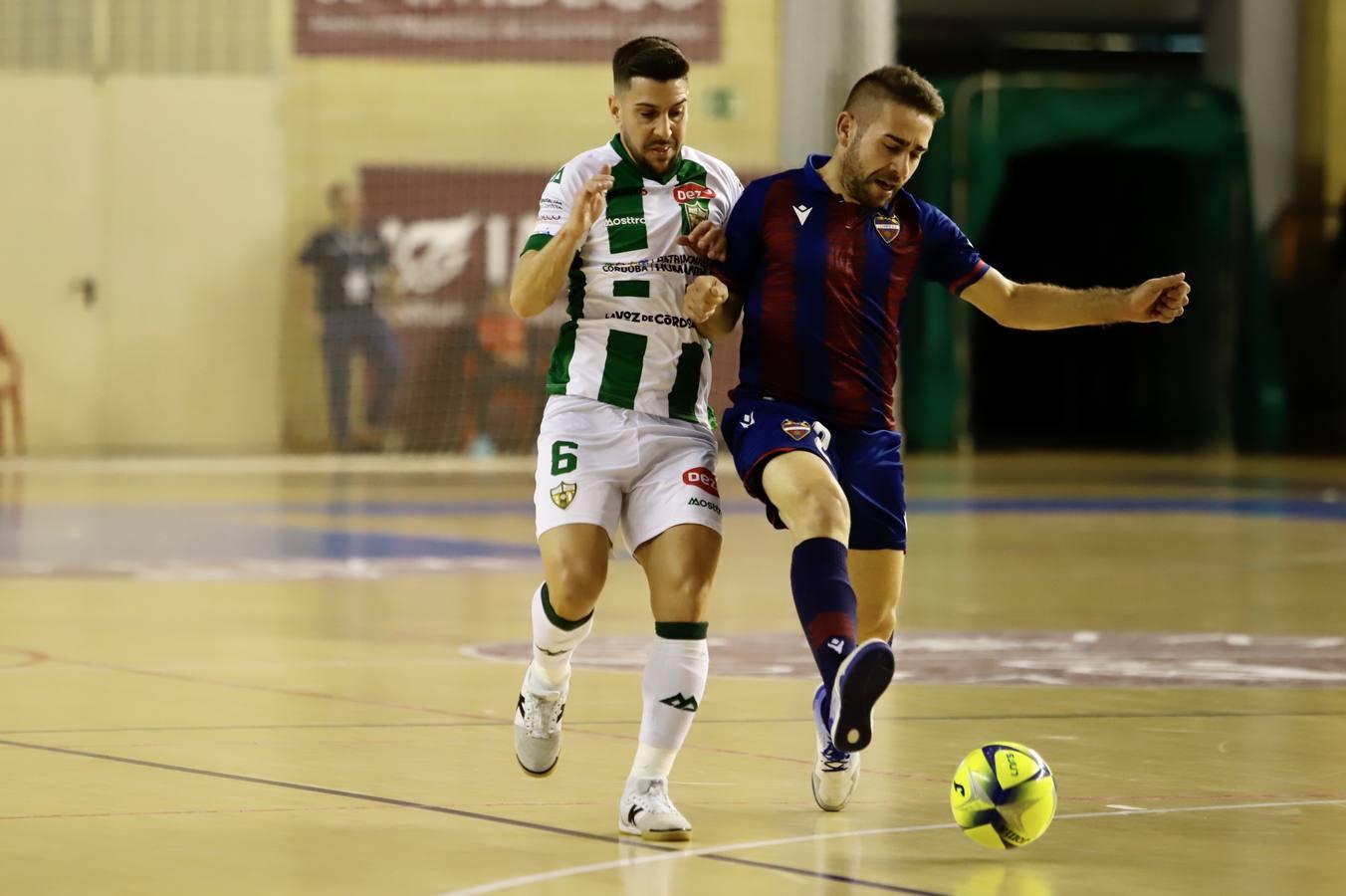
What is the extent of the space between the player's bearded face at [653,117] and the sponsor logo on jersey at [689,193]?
83 millimetres

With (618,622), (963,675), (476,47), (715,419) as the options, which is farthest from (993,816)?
(476,47)

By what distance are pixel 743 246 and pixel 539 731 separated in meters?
1.38

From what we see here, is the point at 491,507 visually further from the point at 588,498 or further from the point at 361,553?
the point at 588,498

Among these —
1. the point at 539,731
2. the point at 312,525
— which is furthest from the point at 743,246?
the point at 312,525

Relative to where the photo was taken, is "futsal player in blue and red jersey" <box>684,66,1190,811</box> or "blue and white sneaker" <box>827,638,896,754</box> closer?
"blue and white sneaker" <box>827,638,896,754</box>

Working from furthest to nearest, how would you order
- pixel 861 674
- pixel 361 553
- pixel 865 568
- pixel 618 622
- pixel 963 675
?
pixel 361 553 < pixel 618 622 < pixel 963 675 < pixel 865 568 < pixel 861 674

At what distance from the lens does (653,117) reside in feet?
19.9

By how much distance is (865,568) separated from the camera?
640 centimetres

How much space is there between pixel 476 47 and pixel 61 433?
19.8 ft

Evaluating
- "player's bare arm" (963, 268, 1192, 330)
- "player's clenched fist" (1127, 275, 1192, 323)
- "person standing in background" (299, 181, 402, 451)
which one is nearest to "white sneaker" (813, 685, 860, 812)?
"player's bare arm" (963, 268, 1192, 330)

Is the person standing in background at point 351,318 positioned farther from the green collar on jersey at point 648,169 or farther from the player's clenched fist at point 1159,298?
the player's clenched fist at point 1159,298

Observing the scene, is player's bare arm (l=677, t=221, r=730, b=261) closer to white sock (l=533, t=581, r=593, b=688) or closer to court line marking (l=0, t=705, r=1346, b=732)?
white sock (l=533, t=581, r=593, b=688)

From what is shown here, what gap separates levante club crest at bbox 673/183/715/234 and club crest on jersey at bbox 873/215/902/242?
46cm

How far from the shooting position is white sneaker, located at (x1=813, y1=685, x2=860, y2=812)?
19.3 ft
